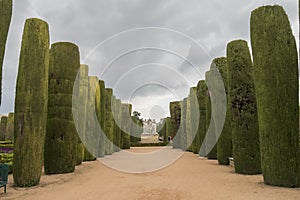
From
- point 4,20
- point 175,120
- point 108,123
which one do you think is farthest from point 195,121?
point 4,20

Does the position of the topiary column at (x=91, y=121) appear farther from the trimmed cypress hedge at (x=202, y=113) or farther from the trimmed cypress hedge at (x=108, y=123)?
the trimmed cypress hedge at (x=202, y=113)

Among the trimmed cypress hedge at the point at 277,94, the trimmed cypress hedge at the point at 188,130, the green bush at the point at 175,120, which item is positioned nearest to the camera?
the trimmed cypress hedge at the point at 277,94

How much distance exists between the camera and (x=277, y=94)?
7.82m

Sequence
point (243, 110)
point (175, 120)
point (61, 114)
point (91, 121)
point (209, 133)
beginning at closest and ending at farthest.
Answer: point (243, 110), point (61, 114), point (209, 133), point (91, 121), point (175, 120)

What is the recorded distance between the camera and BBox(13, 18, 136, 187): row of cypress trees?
8.08 metres

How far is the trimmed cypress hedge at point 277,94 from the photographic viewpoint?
750cm

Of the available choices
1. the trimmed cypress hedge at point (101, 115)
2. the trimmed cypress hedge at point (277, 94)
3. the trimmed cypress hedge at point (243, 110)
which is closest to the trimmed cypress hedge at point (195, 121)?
the trimmed cypress hedge at point (101, 115)

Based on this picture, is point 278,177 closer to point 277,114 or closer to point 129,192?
point 277,114

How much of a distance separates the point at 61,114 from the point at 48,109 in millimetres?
577

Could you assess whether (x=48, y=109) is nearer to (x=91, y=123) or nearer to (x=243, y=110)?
(x=91, y=123)

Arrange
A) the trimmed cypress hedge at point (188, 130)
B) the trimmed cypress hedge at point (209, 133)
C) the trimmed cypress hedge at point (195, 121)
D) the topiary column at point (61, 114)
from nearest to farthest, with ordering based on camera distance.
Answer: the topiary column at point (61, 114), the trimmed cypress hedge at point (209, 133), the trimmed cypress hedge at point (195, 121), the trimmed cypress hedge at point (188, 130)

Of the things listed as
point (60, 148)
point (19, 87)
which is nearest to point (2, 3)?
point (19, 87)

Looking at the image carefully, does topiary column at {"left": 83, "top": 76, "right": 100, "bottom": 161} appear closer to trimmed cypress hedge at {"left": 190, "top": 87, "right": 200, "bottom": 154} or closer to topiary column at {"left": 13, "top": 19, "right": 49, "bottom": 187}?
topiary column at {"left": 13, "top": 19, "right": 49, "bottom": 187}

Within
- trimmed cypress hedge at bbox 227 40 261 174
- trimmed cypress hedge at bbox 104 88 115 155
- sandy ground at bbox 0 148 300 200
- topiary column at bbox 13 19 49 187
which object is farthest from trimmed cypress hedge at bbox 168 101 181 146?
topiary column at bbox 13 19 49 187
